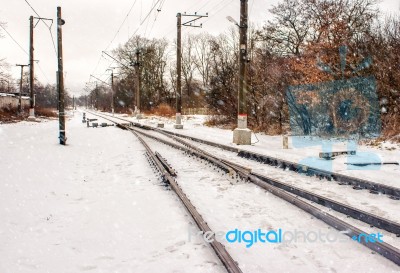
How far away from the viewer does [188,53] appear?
72.6 metres

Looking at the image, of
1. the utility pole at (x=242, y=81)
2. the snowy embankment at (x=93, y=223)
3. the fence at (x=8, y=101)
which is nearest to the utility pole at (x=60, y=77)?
the snowy embankment at (x=93, y=223)

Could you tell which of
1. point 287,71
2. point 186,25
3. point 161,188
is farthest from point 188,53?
point 161,188

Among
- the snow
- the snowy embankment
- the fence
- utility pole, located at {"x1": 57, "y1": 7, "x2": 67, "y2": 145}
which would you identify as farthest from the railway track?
the fence

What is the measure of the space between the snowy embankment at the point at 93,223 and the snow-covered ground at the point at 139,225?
0.01m

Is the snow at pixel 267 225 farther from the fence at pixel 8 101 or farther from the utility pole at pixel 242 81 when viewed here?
the fence at pixel 8 101

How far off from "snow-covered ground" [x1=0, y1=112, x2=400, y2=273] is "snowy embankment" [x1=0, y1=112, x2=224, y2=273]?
0.04ft

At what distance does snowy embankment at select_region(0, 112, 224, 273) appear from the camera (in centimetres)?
381

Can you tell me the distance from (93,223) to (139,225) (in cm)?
75

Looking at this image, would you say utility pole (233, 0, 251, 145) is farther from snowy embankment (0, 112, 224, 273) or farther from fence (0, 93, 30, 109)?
fence (0, 93, 30, 109)

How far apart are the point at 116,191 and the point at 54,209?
144 cm

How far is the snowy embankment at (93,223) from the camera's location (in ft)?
12.5

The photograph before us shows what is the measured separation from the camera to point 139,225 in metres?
5.02

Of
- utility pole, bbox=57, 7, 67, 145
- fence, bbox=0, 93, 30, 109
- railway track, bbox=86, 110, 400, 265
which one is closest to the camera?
railway track, bbox=86, 110, 400, 265

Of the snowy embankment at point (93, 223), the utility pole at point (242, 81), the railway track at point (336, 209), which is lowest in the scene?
the snowy embankment at point (93, 223)
